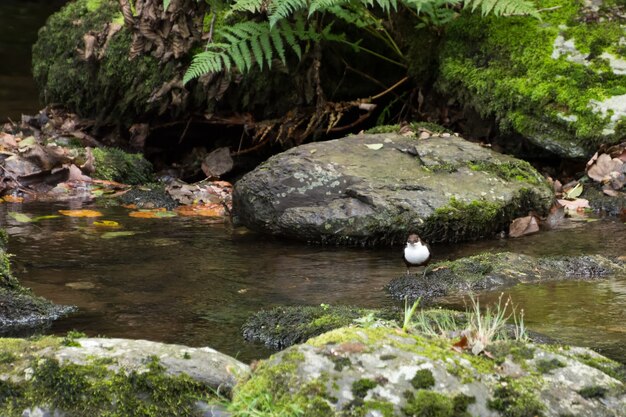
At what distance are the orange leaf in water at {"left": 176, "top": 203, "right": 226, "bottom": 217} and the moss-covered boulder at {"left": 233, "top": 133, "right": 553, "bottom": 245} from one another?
52 cm

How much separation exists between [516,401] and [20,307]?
104 inches

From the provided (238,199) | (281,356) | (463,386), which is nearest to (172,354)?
(281,356)

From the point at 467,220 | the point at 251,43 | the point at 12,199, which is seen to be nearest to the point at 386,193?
the point at 467,220

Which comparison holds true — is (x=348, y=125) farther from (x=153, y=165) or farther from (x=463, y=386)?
(x=463, y=386)

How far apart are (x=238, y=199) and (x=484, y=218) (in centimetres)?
177

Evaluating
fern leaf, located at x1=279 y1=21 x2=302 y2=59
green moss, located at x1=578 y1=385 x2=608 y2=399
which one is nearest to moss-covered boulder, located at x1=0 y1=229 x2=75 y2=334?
green moss, located at x1=578 y1=385 x2=608 y2=399

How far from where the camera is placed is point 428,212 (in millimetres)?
6531

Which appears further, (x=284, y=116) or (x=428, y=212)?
(x=284, y=116)

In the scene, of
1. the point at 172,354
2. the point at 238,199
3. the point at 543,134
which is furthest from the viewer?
the point at 543,134

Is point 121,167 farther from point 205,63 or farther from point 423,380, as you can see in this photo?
point 423,380

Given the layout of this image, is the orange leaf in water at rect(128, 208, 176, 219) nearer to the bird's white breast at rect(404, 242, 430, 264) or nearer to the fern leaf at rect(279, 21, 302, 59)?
the fern leaf at rect(279, 21, 302, 59)

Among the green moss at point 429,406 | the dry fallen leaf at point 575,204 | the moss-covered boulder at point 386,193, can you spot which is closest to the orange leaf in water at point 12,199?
the moss-covered boulder at point 386,193

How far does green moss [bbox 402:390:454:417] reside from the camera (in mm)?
2932

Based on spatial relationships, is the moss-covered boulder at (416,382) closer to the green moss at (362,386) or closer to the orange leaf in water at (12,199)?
the green moss at (362,386)
